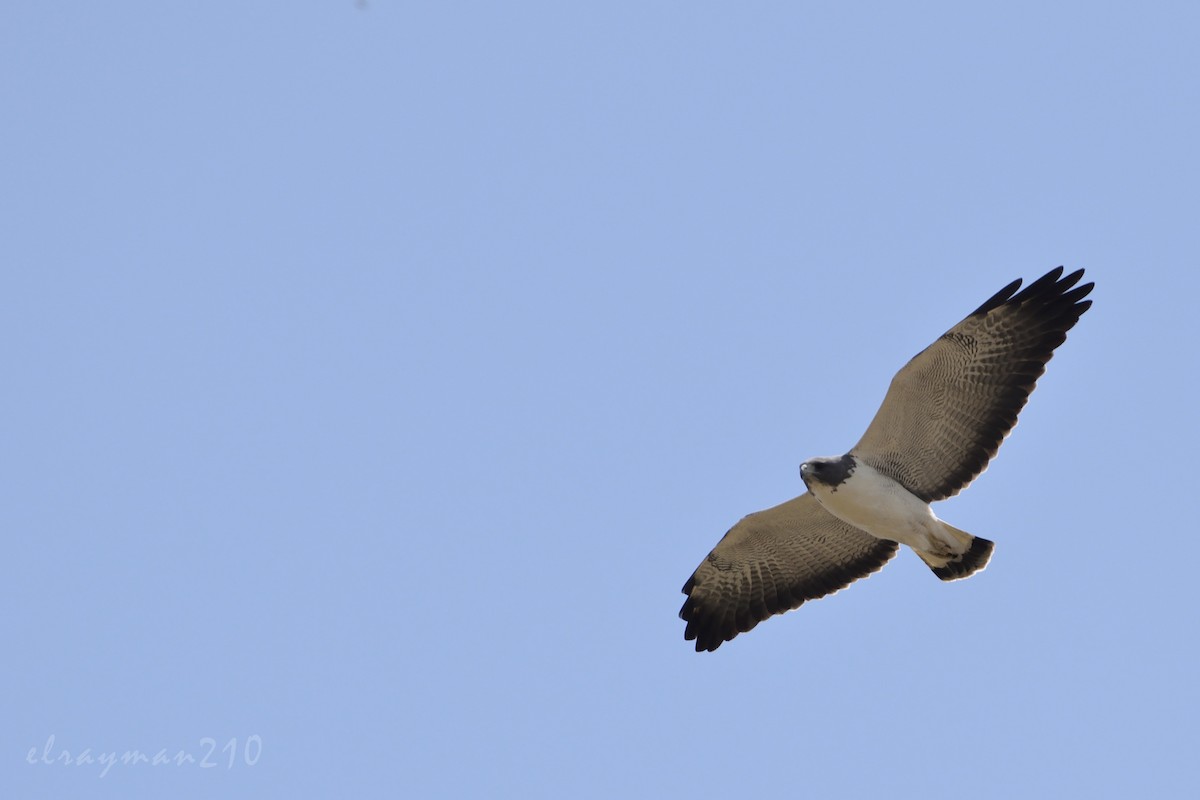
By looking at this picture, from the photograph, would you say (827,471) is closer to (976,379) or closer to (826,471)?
(826,471)

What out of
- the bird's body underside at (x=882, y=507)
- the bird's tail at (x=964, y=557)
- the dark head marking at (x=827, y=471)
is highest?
the dark head marking at (x=827, y=471)

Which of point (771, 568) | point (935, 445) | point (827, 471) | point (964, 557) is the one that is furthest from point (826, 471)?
point (771, 568)

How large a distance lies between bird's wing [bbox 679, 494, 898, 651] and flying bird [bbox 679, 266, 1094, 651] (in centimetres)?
2

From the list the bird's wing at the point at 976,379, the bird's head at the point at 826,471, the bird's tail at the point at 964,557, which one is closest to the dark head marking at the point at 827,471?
the bird's head at the point at 826,471

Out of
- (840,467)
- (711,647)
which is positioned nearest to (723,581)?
(711,647)

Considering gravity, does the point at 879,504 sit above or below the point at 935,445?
below

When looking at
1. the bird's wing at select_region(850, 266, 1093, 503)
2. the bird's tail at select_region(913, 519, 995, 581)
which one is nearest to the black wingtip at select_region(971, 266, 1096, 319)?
the bird's wing at select_region(850, 266, 1093, 503)

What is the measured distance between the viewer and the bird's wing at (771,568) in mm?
16000

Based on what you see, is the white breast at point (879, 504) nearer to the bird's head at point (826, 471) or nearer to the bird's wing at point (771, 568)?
the bird's head at point (826, 471)

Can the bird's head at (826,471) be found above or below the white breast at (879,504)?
above

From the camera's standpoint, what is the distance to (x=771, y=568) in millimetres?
16391

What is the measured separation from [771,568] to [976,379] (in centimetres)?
287

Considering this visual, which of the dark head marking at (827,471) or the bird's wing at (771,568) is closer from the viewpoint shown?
the dark head marking at (827,471)

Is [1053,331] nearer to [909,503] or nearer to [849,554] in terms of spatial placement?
[909,503]
